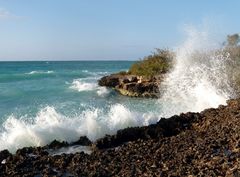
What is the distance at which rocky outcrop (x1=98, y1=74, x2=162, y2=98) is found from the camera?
34.1 metres

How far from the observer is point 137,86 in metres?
35.6

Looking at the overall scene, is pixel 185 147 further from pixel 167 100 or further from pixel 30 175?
pixel 167 100

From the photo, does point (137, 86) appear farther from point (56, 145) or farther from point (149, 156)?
point (149, 156)

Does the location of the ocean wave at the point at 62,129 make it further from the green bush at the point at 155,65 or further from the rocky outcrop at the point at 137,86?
the green bush at the point at 155,65

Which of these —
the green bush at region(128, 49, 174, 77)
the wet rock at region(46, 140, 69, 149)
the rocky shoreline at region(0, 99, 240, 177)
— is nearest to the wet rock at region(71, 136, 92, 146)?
the rocky shoreline at region(0, 99, 240, 177)

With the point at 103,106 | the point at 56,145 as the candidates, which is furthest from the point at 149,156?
the point at 103,106

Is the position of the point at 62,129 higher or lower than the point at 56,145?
higher

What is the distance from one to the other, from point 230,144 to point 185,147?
1.20 meters

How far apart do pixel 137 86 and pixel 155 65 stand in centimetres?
468

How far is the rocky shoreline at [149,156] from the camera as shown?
12.0m

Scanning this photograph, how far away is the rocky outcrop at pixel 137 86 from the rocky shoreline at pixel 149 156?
17.0 meters

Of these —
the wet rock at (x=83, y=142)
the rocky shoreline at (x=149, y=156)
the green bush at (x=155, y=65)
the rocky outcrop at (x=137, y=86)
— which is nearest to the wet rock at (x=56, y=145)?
the rocky shoreline at (x=149, y=156)

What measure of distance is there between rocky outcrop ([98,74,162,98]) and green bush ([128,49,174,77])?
99 cm

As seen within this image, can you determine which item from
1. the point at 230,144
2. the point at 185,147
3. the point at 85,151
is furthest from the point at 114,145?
the point at 230,144
